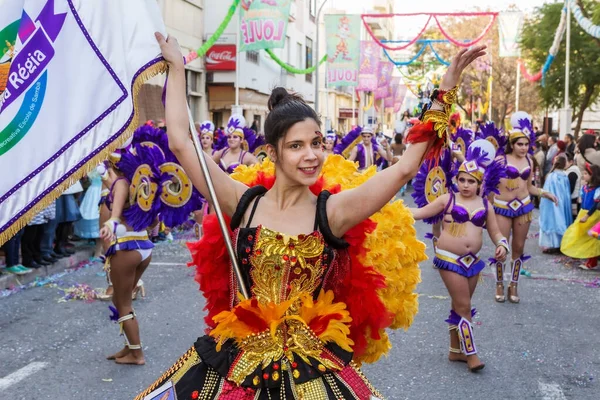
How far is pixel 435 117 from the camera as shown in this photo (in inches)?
115

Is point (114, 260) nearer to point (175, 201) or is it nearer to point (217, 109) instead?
point (175, 201)

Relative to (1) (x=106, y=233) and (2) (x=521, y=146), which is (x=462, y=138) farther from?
(1) (x=106, y=233)

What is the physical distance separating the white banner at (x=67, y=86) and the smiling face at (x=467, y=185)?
4.00 meters

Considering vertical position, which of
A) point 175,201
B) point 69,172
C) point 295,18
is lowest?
point 175,201

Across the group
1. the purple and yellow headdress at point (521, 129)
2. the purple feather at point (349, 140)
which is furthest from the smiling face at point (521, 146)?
the purple feather at point (349, 140)

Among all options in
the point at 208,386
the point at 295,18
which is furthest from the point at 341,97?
the point at 208,386

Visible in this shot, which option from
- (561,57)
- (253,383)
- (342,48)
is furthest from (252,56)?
(253,383)

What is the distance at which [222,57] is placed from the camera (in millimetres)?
26266

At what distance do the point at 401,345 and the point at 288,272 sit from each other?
13.5 ft

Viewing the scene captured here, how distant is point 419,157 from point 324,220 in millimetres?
456

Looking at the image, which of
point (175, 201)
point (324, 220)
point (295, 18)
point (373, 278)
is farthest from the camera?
point (295, 18)

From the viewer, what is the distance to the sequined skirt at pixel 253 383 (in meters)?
2.79

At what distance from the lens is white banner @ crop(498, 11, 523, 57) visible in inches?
1013

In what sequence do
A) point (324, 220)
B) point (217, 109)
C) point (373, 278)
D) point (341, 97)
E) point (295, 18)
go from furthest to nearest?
point (341, 97) < point (295, 18) < point (217, 109) < point (373, 278) < point (324, 220)
